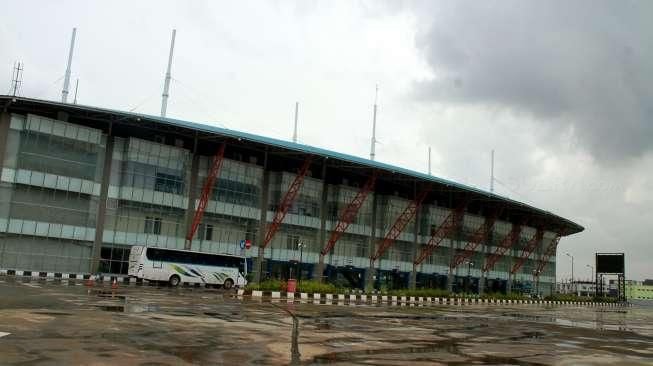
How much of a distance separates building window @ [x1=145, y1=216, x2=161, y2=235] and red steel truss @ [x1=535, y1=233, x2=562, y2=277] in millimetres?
72985

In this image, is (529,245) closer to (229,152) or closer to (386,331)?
(229,152)

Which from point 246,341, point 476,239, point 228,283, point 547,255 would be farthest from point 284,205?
point 547,255

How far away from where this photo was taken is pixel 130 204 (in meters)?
54.9

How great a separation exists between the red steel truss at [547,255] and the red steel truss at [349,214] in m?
49.5

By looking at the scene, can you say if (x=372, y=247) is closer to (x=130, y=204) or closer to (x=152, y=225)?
(x=152, y=225)

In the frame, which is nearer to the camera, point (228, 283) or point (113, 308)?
point (113, 308)

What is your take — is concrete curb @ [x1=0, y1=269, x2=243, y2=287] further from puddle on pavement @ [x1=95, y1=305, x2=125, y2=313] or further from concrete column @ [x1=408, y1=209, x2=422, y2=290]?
concrete column @ [x1=408, y1=209, x2=422, y2=290]

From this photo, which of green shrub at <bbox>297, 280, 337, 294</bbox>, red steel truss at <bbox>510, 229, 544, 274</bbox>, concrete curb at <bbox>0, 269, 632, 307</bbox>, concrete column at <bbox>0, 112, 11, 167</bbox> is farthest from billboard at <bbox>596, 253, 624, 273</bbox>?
concrete column at <bbox>0, 112, 11, 167</bbox>

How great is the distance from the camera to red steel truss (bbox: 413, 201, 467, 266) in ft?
269

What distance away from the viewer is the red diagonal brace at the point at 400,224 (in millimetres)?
73619

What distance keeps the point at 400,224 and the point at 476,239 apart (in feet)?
58.8

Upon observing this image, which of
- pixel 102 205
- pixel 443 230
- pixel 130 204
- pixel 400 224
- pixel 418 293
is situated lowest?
pixel 418 293

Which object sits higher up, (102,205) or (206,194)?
(206,194)

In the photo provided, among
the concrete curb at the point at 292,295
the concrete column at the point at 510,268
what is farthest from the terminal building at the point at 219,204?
the concrete column at the point at 510,268
